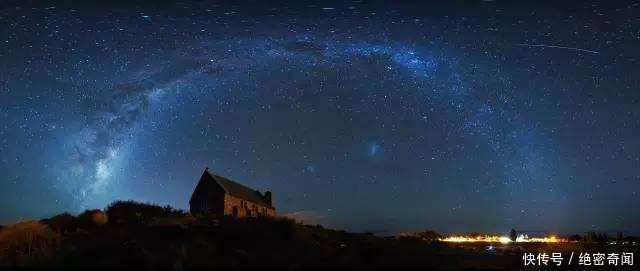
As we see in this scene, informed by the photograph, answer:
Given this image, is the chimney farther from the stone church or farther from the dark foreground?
the dark foreground

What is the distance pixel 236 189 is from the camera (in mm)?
59812

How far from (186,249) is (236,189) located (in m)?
42.7

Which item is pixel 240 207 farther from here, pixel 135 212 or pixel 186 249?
pixel 186 249

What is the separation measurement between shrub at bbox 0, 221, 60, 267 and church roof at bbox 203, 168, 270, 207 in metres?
33.9

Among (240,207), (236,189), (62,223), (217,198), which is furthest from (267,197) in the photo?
(62,223)

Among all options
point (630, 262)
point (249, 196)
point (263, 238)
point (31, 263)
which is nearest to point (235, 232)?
point (263, 238)

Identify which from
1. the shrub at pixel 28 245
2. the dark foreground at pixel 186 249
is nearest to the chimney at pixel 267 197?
the dark foreground at pixel 186 249

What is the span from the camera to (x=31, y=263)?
16359 millimetres

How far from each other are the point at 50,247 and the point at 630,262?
2335cm

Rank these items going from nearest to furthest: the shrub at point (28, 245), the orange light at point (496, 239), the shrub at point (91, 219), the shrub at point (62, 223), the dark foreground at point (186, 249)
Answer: the dark foreground at point (186, 249)
the shrub at point (28, 245)
the shrub at point (62, 223)
the shrub at point (91, 219)
the orange light at point (496, 239)

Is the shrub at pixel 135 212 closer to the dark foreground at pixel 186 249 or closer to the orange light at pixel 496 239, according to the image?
the dark foreground at pixel 186 249

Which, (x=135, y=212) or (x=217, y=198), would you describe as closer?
(x=135, y=212)

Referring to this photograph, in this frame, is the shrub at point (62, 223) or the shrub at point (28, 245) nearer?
the shrub at point (28, 245)

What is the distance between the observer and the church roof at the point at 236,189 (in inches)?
2182
